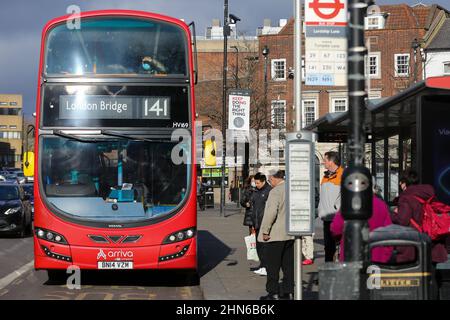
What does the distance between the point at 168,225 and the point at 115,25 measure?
11.2ft

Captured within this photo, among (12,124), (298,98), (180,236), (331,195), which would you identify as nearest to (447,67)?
(331,195)

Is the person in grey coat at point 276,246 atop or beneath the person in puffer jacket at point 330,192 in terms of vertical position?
beneath

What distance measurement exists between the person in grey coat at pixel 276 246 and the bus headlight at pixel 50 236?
11.1 feet

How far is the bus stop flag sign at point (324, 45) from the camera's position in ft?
33.8

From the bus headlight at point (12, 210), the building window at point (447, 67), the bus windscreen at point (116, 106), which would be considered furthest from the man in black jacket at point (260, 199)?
the building window at point (447, 67)

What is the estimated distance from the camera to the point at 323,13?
34.2 ft

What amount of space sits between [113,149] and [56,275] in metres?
3.14

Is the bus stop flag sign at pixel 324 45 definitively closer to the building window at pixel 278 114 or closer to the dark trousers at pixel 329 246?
the dark trousers at pixel 329 246

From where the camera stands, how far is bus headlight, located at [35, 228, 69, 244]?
1372 centimetres

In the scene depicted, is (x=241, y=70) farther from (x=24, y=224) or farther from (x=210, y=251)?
(x=210, y=251)

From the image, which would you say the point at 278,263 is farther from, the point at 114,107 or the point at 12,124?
the point at 12,124

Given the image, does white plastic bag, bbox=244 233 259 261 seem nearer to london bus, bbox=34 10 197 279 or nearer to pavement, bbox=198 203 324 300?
pavement, bbox=198 203 324 300
